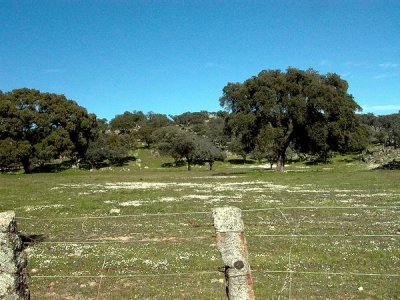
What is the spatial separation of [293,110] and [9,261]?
58.0m

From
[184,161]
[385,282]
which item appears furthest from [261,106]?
[184,161]

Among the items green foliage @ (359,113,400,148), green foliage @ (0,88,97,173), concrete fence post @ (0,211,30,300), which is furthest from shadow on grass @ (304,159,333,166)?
concrete fence post @ (0,211,30,300)

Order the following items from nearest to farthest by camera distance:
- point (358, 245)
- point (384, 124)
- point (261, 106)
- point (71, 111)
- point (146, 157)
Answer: point (358, 245), point (261, 106), point (71, 111), point (146, 157), point (384, 124)

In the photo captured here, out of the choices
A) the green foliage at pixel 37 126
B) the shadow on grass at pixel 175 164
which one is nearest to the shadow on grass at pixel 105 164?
the shadow on grass at pixel 175 164

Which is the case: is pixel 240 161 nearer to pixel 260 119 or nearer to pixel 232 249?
pixel 260 119

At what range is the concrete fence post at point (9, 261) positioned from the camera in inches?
271

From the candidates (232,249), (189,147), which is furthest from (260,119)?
(232,249)

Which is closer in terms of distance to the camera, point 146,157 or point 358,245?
point 358,245

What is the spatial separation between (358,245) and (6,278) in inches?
534

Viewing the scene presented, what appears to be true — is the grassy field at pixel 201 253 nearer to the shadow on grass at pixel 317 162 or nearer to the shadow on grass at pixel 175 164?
the shadow on grass at pixel 175 164

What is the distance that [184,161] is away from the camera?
415ft

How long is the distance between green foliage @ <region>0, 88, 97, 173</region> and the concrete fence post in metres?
74.6

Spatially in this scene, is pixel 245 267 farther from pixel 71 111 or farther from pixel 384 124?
pixel 384 124

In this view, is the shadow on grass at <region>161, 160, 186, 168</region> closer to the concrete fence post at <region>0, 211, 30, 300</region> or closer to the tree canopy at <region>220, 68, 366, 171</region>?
the tree canopy at <region>220, 68, 366, 171</region>
